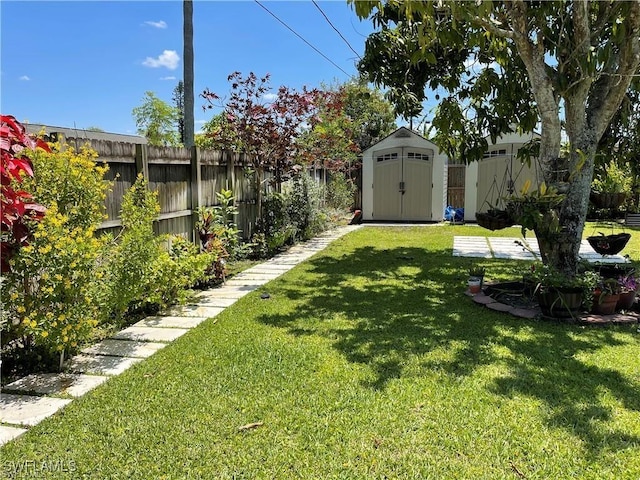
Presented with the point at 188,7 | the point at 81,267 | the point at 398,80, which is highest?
the point at 188,7

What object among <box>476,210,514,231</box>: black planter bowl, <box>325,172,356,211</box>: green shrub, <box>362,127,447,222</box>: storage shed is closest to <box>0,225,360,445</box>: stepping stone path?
<box>476,210,514,231</box>: black planter bowl

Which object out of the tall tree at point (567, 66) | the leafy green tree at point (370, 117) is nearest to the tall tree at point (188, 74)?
the tall tree at point (567, 66)

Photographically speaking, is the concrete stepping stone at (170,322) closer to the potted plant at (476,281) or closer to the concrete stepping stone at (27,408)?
the concrete stepping stone at (27,408)

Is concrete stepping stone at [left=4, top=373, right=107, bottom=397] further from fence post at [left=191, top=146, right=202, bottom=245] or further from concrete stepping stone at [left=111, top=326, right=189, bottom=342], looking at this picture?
fence post at [left=191, top=146, right=202, bottom=245]

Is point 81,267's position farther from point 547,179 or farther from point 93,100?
point 93,100

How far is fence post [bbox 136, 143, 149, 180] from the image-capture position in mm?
5246

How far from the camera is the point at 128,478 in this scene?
7.08 feet

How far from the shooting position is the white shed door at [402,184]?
14242 millimetres

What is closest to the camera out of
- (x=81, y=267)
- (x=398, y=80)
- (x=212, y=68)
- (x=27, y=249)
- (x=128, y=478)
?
(x=128, y=478)

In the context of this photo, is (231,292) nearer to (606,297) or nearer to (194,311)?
(194,311)

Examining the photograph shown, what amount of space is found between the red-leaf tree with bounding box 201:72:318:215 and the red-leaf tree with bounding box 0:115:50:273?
5338 millimetres

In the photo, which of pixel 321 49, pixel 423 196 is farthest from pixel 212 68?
pixel 423 196

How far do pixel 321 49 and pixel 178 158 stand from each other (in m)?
7.79

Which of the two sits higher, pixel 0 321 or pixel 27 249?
pixel 27 249
